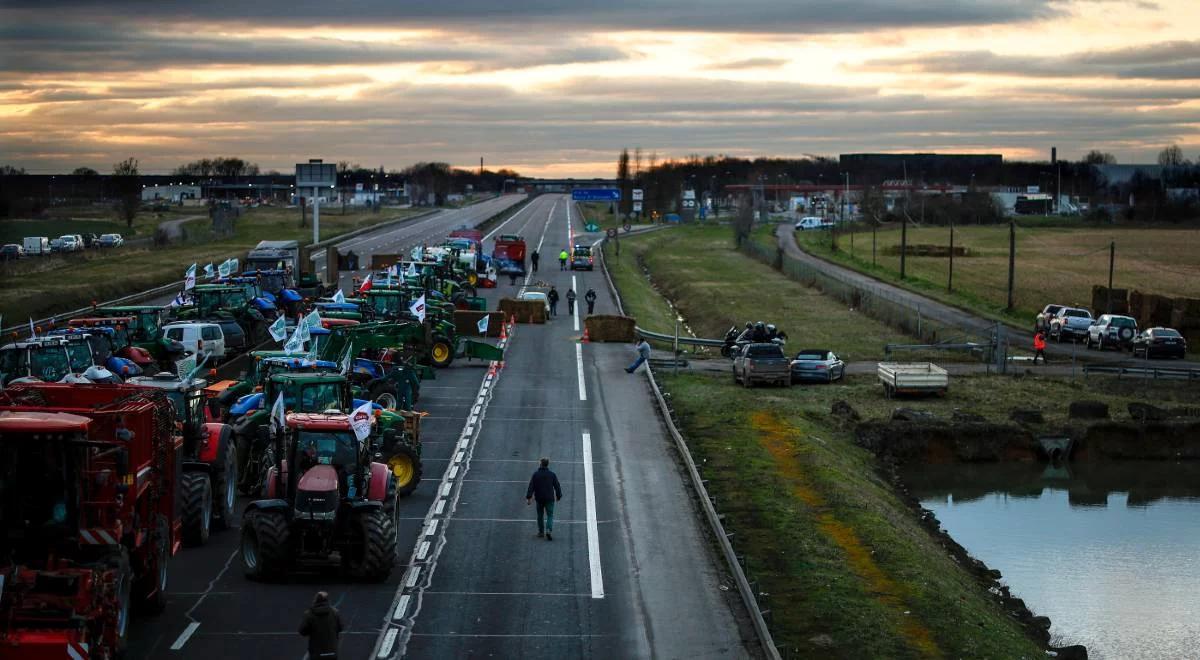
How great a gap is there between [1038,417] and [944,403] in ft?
12.6

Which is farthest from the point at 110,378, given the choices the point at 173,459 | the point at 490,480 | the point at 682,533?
the point at 682,533

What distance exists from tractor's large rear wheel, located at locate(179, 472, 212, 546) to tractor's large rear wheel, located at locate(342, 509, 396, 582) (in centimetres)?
346

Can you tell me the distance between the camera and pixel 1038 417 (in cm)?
4362

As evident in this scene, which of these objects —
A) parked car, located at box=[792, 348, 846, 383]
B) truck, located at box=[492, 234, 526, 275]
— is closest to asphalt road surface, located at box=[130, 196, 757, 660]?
parked car, located at box=[792, 348, 846, 383]

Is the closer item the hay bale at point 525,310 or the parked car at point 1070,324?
the parked car at point 1070,324

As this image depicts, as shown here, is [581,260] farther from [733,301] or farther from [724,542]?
[724,542]

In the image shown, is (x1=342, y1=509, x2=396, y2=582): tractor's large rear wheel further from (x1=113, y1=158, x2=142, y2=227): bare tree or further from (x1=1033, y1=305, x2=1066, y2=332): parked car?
(x1=113, y1=158, x2=142, y2=227): bare tree

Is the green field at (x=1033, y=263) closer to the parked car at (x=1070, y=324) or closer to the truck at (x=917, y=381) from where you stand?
the parked car at (x=1070, y=324)

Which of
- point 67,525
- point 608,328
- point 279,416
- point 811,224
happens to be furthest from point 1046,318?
point 811,224

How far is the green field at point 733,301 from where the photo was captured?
65.1 m

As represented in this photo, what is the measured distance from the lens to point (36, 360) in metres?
35.8

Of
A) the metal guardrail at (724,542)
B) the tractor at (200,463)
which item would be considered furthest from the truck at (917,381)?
the tractor at (200,463)

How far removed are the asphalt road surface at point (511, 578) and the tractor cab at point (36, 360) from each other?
9555mm

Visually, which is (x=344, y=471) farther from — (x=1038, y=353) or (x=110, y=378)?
(x=1038, y=353)
